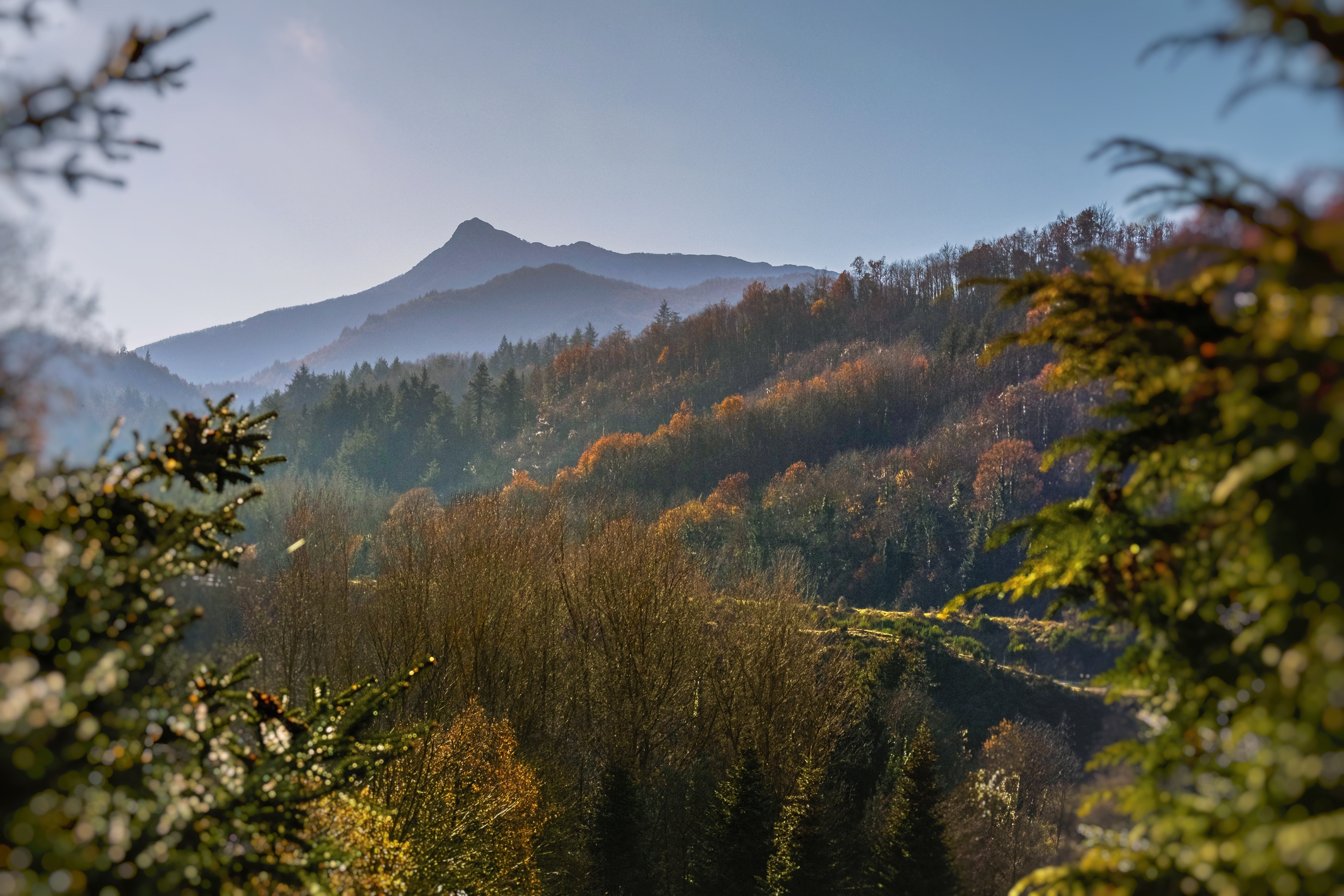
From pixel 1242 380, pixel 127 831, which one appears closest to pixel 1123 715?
pixel 1242 380

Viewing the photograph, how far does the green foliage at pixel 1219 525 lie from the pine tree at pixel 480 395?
85968 mm

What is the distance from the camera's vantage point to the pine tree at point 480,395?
85938 mm

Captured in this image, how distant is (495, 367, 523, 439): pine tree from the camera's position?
86.3m

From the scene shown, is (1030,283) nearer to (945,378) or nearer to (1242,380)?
(1242,380)

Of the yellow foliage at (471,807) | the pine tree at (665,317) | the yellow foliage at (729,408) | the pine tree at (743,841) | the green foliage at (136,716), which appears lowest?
the pine tree at (743,841)

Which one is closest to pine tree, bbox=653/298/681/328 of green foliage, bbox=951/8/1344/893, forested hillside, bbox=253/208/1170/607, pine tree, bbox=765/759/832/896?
forested hillside, bbox=253/208/1170/607

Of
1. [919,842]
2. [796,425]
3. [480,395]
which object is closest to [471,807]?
[919,842]

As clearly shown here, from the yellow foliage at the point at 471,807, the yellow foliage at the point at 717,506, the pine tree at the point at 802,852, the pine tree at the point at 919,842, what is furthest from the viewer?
the yellow foliage at the point at 717,506

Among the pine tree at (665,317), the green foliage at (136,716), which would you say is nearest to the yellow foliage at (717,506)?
the green foliage at (136,716)

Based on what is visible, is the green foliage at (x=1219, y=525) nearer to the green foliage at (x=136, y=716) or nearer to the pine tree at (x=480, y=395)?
the green foliage at (x=136, y=716)

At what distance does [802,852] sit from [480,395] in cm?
7938

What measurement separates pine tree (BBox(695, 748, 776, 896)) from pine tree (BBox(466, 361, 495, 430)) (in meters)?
75.1

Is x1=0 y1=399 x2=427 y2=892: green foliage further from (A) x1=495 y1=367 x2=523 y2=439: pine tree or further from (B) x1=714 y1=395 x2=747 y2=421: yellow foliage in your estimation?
(A) x1=495 y1=367 x2=523 y2=439: pine tree

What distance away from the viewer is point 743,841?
15.0 metres
